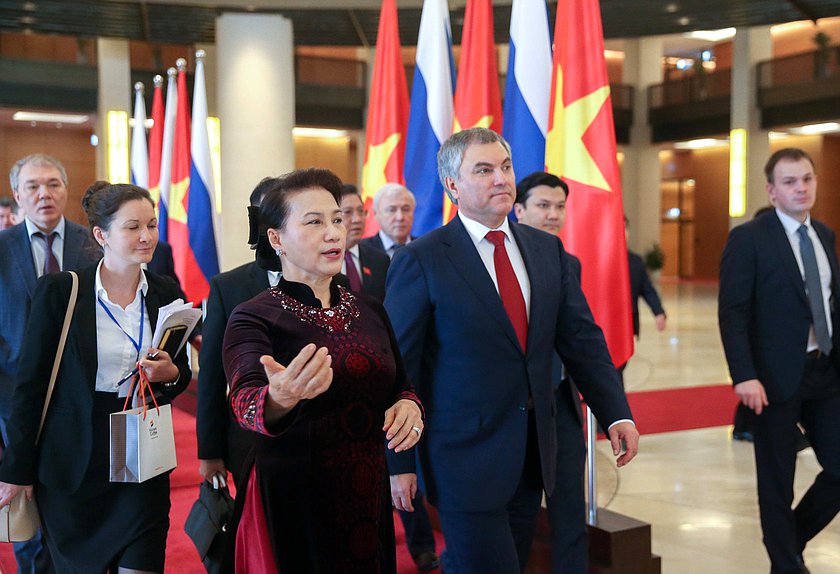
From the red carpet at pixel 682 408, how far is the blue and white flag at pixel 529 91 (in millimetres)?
3229

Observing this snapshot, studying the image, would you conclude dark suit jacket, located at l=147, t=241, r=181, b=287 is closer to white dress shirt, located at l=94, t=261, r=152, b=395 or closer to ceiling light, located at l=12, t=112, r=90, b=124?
white dress shirt, located at l=94, t=261, r=152, b=395

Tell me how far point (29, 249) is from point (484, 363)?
214cm

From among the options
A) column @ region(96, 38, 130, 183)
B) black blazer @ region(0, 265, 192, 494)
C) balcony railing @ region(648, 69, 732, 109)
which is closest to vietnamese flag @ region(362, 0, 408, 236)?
black blazer @ region(0, 265, 192, 494)

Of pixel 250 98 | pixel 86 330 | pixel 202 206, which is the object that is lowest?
pixel 86 330

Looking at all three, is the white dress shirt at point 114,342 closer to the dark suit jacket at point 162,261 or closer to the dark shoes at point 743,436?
the dark suit jacket at point 162,261

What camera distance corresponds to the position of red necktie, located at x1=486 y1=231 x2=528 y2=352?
2617 millimetres

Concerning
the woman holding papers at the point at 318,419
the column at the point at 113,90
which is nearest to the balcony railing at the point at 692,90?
the column at the point at 113,90

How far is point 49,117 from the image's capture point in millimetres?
21125

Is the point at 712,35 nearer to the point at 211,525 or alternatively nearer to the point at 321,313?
the point at 211,525

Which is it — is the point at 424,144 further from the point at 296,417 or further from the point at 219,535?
the point at 296,417

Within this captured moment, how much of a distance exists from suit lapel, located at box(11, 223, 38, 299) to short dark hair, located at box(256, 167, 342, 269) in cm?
187

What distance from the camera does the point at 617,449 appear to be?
2564 millimetres

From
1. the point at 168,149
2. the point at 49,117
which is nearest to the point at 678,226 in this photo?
the point at 49,117

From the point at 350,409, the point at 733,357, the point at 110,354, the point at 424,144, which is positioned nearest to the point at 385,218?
the point at 424,144
